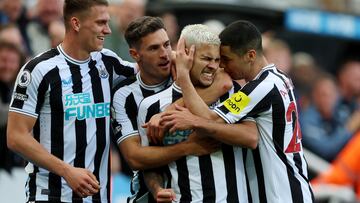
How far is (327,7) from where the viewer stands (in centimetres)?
1477

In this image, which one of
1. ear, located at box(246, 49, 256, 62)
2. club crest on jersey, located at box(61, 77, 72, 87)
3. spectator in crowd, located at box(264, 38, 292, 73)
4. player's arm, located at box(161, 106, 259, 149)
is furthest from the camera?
spectator in crowd, located at box(264, 38, 292, 73)

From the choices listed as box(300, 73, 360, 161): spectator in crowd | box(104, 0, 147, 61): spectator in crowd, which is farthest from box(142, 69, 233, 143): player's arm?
box(300, 73, 360, 161): spectator in crowd

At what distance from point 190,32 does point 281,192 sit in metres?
1.17

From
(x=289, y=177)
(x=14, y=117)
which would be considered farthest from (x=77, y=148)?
(x=289, y=177)

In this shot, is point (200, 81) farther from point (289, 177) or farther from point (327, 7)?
point (327, 7)

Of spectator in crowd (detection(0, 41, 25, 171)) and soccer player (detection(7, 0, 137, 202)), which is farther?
spectator in crowd (detection(0, 41, 25, 171))

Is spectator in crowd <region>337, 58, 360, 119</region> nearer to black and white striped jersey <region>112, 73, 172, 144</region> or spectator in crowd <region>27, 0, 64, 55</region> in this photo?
spectator in crowd <region>27, 0, 64, 55</region>

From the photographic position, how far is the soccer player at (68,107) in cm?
680

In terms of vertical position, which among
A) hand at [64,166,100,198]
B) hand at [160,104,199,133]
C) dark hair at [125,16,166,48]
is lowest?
hand at [64,166,100,198]

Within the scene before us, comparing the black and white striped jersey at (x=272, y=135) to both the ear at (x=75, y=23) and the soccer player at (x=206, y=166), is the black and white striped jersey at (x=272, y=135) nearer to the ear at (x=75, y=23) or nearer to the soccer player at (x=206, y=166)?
the soccer player at (x=206, y=166)

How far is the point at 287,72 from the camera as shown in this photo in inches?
539

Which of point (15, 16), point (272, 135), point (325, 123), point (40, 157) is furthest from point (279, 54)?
point (40, 157)

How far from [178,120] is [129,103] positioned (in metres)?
0.60

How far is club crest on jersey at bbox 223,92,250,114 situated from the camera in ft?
21.2
